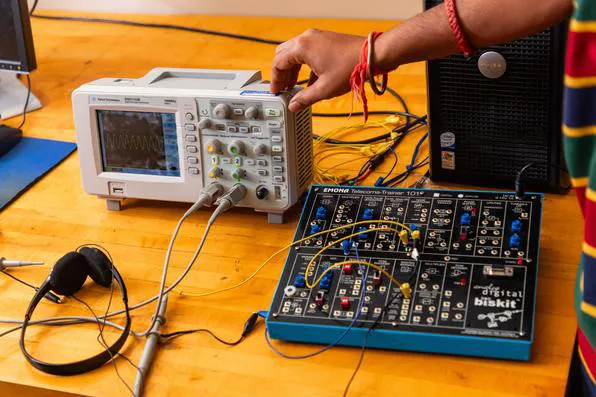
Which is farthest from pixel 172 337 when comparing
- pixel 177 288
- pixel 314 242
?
pixel 314 242

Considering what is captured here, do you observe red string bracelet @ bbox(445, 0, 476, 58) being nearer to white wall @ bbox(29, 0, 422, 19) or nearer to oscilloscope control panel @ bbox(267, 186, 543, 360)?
oscilloscope control panel @ bbox(267, 186, 543, 360)

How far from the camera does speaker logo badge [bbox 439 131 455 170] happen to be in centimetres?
131

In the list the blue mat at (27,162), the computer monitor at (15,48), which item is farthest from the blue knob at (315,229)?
the computer monitor at (15,48)

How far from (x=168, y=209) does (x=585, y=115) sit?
77cm

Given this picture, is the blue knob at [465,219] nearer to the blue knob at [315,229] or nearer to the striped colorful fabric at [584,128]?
the blue knob at [315,229]

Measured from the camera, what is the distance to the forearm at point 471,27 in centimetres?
92

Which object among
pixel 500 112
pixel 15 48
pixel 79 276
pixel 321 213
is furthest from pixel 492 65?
pixel 15 48

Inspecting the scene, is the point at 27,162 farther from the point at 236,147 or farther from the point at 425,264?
the point at 425,264

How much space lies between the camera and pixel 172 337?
3.50 ft

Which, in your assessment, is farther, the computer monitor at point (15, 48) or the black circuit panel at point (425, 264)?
the computer monitor at point (15, 48)

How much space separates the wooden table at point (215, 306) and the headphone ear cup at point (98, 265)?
19 millimetres

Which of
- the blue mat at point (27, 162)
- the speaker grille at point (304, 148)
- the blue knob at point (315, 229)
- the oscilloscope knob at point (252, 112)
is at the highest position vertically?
the oscilloscope knob at point (252, 112)

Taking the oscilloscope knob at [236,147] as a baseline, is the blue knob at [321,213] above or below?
below

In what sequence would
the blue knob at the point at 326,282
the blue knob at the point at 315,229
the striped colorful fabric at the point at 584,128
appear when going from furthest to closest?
the blue knob at the point at 315,229, the blue knob at the point at 326,282, the striped colorful fabric at the point at 584,128
